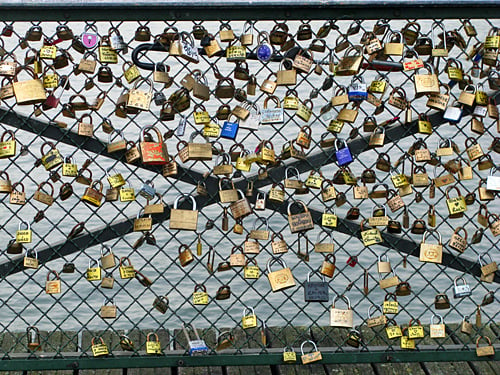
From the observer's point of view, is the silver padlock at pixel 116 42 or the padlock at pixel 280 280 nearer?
the silver padlock at pixel 116 42

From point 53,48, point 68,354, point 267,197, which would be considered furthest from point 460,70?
point 68,354

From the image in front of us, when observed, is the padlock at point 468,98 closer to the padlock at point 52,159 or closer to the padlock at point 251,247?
the padlock at point 251,247

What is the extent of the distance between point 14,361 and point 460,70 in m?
2.23

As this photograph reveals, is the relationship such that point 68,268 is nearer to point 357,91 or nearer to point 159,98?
point 159,98

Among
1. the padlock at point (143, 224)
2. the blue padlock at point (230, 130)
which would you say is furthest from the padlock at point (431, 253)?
the padlock at point (143, 224)

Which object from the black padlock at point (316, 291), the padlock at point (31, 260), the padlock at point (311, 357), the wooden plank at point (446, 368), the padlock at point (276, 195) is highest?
the padlock at point (276, 195)

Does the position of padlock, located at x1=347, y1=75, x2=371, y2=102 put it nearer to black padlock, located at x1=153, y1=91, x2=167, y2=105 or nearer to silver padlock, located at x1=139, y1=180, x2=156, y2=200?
black padlock, located at x1=153, y1=91, x2=167, y2=105

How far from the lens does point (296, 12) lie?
3221mm

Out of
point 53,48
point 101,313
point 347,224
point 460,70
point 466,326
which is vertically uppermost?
point 53,48

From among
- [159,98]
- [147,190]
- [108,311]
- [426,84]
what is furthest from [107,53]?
[426,84]

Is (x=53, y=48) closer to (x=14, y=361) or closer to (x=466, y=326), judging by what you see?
(x=14, y=361)

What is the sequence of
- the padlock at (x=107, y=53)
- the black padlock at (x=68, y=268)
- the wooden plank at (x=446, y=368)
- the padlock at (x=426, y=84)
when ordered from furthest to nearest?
the wooden plank at (x=446, y=368)
the black padlock at (x=68, y=268)
the padlock at (x=426, y=84)
the padlock at (x=107, y=53)

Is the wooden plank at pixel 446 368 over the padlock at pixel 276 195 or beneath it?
beneath

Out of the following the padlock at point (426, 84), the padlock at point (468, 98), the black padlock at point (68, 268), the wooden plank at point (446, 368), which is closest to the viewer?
the padlock at point (426, 84)
